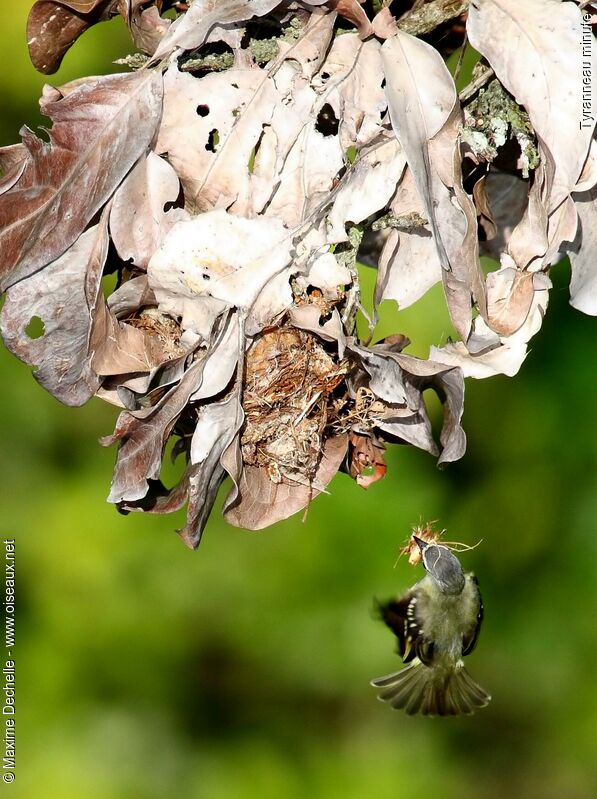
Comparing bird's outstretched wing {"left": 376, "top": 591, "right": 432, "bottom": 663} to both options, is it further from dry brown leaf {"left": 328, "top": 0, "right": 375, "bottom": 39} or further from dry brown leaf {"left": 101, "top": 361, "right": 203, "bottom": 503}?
dry brown leaf {"left": 328, "top": 0, "right": 375, "bottom": 39}

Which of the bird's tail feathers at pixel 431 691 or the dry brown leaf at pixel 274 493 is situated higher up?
the dry brown leaf at pixel 274 493

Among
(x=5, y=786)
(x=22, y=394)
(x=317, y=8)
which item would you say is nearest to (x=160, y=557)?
(x=22, y=394)

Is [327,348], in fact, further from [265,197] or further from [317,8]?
[317,8]

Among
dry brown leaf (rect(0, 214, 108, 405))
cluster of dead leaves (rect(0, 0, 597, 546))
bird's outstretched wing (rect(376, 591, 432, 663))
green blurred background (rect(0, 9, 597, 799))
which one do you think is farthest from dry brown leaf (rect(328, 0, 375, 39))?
green blurred background (rect(0, 9, 597, 799))

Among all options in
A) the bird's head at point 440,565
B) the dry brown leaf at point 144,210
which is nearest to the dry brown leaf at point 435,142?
the dry brown leaf at point 144,210

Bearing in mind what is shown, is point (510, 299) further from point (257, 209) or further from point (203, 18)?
point (203, 18)

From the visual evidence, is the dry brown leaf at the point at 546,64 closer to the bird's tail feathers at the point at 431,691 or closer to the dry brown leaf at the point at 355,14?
the dry brown leaf at the point at 355,14
